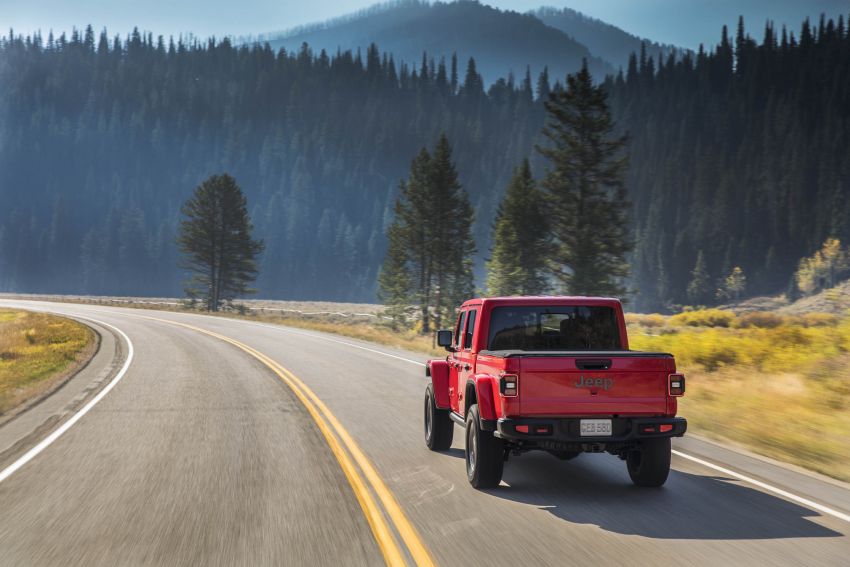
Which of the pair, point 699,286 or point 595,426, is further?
point 699,286

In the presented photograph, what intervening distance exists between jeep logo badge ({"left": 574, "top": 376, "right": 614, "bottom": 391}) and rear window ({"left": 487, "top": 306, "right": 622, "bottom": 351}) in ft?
4.31

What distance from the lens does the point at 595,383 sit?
6367mm

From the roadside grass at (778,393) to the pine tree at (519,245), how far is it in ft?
79.4

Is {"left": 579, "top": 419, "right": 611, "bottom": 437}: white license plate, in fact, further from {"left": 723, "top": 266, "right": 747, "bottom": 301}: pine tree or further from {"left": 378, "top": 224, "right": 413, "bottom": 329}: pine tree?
{"left": 723, "top": 266, "right": 747, "bottom": 301}: pine tree

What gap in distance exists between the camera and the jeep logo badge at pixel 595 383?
6352 mm

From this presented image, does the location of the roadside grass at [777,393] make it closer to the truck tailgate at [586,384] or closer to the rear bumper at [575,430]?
the rear bumper at [575,430]

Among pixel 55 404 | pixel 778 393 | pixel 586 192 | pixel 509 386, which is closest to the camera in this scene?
pixel 509 386

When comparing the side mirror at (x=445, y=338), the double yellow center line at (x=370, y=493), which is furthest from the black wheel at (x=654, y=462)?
the side mirror at (x=445, y=338)

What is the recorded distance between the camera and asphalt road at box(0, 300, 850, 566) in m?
4.86

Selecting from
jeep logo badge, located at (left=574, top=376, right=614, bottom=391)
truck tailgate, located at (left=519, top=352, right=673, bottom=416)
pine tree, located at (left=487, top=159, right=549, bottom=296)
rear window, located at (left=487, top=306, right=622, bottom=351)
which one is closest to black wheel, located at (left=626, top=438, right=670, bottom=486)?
truck tailgate, located at (left=519, top=352, right=673, bottom=416)

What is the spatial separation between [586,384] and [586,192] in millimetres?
31575

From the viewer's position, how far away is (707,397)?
13492mm

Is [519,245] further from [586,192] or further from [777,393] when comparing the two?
[777,393]

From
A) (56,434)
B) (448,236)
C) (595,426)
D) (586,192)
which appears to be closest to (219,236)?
(448,236)
